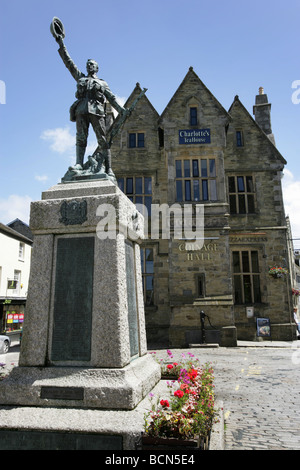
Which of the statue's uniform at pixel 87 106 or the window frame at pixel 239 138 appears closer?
the statue's uniform at pixel 87 106

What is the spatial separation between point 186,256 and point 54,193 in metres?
11.7

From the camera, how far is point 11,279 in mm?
25672

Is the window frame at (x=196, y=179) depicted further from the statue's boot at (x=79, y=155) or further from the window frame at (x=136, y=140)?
the statue's boot at (x=79, y=155)

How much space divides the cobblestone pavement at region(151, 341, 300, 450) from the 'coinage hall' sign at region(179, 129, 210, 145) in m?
10.5

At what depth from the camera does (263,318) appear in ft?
59.0

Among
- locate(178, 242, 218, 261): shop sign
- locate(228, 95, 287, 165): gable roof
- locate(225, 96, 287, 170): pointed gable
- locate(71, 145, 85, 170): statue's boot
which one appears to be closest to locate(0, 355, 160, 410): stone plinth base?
locate(71, 145, 85, 170): statue's boot

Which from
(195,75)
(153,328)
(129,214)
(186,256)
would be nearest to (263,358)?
(186,256)

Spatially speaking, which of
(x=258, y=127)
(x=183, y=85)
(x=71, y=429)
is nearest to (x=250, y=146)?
(x=258, y=127)

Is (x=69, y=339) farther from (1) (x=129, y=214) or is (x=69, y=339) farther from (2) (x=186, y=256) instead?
(2) (x=186, y=256)

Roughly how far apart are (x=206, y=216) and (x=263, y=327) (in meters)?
6.70

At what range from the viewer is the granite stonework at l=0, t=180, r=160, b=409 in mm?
4090

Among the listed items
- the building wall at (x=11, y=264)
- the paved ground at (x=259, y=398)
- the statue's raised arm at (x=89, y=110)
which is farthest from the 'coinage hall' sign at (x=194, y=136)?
the building wall at (x=11, y=264)

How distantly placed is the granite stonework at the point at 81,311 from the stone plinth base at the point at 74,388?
0.01 meters

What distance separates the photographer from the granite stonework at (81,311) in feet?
13.4
